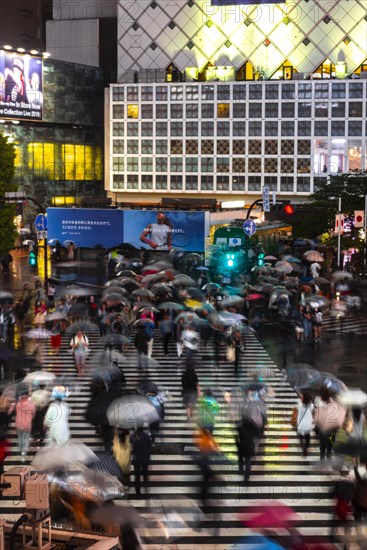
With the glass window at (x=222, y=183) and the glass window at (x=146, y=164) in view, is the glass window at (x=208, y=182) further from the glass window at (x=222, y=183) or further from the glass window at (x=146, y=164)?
the glass window at (x=146, y=164)

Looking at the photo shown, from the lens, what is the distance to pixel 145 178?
3563 inches

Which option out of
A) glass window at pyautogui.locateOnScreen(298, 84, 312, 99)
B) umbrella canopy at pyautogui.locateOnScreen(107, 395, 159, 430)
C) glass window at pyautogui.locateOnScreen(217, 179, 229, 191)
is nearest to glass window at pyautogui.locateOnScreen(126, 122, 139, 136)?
glass window at pyautogui.locateOnScreen(217, 179, 229, 191)

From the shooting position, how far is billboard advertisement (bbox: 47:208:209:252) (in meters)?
52.9

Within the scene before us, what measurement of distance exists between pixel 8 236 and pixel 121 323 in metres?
21.2

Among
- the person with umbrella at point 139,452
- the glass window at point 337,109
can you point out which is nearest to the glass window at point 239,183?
the glass window at point 337,109

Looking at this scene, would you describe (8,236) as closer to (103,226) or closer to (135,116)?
(103,226)

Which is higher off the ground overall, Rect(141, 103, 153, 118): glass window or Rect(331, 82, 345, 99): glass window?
Rect(331, 82, 345, 99): glass window

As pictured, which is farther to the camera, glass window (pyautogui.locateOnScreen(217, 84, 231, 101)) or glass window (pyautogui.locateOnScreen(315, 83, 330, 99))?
glass window (pyautogui.locateOnScreen(217, 84, 231, 101))

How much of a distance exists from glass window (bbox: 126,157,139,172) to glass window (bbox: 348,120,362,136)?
1825 cm

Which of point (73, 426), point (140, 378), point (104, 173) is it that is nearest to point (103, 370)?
point (73, 426)

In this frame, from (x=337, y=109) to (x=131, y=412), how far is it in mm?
71072

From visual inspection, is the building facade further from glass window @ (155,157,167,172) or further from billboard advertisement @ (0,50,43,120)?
billboard advertisement @ (0,50,43,120)

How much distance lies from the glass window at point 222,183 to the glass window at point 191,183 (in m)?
1.90

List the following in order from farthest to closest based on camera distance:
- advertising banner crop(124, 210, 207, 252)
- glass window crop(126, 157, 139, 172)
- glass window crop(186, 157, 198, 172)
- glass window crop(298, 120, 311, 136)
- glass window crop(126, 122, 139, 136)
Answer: glass window crop(126, 157, 139, 172), glass window crop(126, 122, 139, 136), glass window crop(186, 157, 198, 172), glass window crop(298, 120, 311, 136), advertising banner crop(124, 210, 207, 252)
